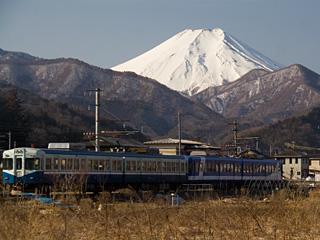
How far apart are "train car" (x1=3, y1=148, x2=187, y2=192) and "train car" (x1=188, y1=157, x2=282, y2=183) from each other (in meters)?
2.65

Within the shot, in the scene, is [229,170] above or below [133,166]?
below

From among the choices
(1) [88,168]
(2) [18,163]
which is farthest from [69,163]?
(2) [18,163]

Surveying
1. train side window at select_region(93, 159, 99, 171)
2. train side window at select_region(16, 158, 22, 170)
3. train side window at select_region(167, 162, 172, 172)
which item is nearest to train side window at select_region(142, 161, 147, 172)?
train side window at select_region(167, 162, 172, 172)

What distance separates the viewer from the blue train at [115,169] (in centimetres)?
3241

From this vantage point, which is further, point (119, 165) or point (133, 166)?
point (133, 166)

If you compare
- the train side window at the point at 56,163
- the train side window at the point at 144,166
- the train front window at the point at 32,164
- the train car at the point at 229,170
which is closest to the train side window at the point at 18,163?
the train front window at the point at 32,164

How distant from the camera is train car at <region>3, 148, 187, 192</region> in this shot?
32.3 meters

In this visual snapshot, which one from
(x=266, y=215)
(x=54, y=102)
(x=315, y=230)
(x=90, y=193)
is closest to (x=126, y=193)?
(x=90, y=193)

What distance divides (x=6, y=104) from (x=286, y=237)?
308 feet

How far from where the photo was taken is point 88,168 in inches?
1377

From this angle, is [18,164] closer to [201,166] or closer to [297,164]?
[201,166]

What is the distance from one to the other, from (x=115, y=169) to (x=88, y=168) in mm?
2716

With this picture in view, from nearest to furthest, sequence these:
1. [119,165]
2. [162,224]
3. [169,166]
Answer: [162,224] → [119,165] → [169,166]

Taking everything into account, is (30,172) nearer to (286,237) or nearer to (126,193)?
(126,193)
